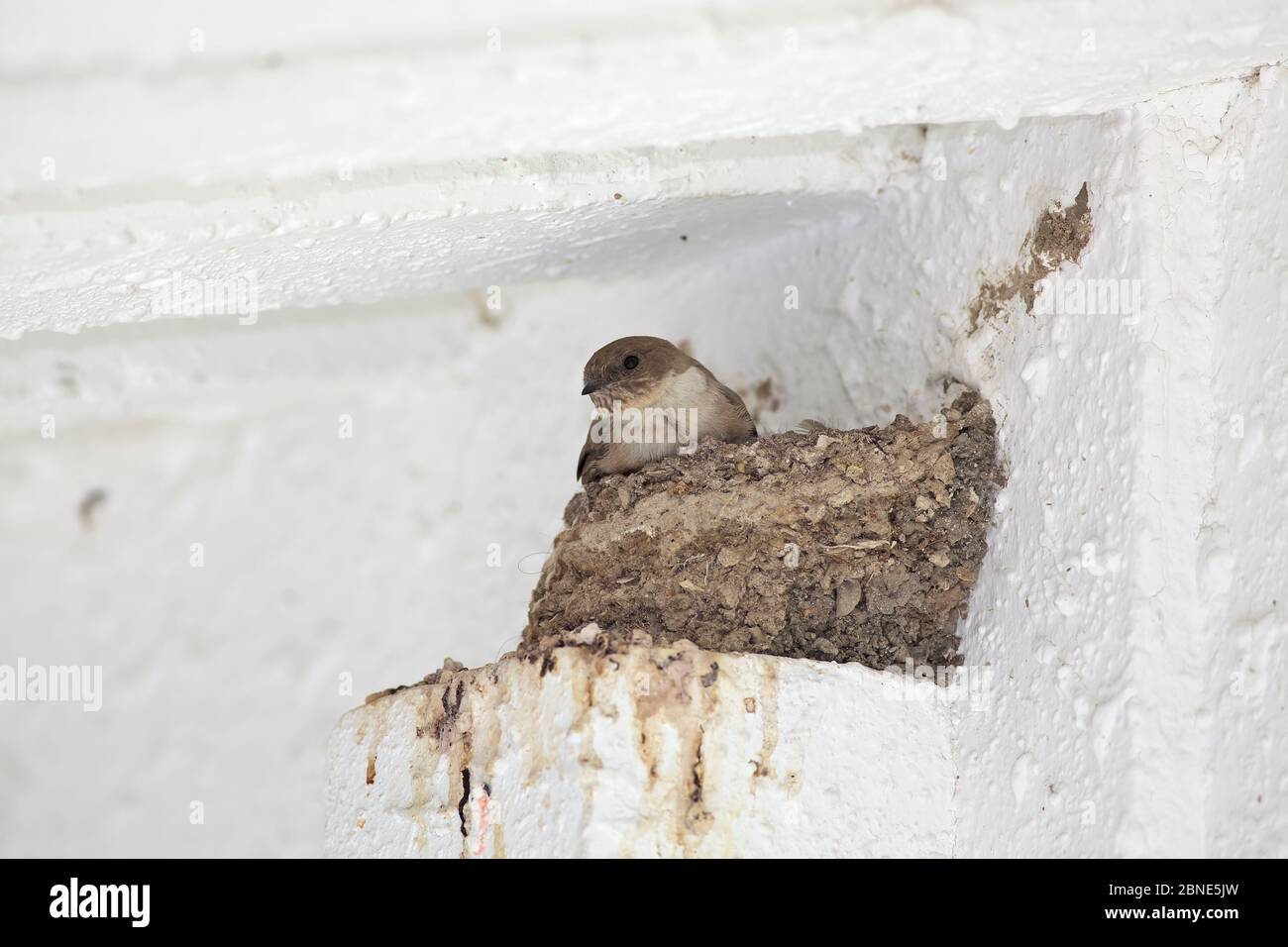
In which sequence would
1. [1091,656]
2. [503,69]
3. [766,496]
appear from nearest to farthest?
1. [503,69]
2. [1091,656]
3. [766,496]

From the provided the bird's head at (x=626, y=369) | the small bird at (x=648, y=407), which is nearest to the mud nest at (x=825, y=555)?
the small bird at (x=648, y=407)

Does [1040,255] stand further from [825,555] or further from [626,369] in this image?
[626,369]

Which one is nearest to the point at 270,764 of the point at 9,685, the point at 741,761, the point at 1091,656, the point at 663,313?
the point at 9,685

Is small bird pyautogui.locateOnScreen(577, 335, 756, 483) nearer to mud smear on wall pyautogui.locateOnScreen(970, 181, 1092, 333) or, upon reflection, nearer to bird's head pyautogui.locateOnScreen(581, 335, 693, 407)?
bird's head pyautogui.locateOnScreen(581, 335, 693, 407)

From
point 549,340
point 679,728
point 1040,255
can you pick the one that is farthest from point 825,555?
point 549,340

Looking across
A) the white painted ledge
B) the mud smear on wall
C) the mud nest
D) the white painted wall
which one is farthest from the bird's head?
the white painted ledge
